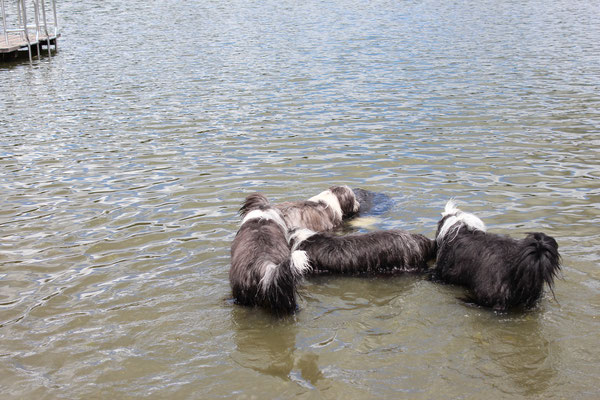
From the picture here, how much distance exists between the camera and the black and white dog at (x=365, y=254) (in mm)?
5957

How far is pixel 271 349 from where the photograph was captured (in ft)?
15.3

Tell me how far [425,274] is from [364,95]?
27.4 feet

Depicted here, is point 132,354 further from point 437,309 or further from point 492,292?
point 492,292

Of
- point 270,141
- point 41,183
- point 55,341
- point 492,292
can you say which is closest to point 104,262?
point 55,341

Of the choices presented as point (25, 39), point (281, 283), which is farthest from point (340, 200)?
point (25, 39)

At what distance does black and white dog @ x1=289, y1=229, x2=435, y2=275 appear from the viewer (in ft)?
19.5

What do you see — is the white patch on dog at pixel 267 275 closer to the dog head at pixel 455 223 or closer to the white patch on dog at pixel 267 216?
the white patch on dog at pixel 267 216

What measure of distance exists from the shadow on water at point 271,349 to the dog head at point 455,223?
1849 millimetres

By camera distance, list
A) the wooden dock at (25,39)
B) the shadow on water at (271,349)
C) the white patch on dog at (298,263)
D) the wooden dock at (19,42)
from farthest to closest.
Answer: the wooden dock at (25,39)
the wooden dock at (19,42)
the white patch on dog at (298,263)
the shadow on water at (271,349)

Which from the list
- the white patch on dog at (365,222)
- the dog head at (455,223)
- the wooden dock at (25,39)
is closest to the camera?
the dog head at (455,223)

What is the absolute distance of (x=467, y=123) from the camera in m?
11.2

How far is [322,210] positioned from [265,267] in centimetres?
215

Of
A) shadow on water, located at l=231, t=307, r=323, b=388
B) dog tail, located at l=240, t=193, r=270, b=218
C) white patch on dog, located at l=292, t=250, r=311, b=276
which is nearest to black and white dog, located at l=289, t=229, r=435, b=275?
A: dog tail, located at l=240, t=193, r=270, b=218

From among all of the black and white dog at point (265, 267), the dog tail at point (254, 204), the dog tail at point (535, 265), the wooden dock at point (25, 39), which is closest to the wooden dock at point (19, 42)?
the wooden dock at point (25, 39)
